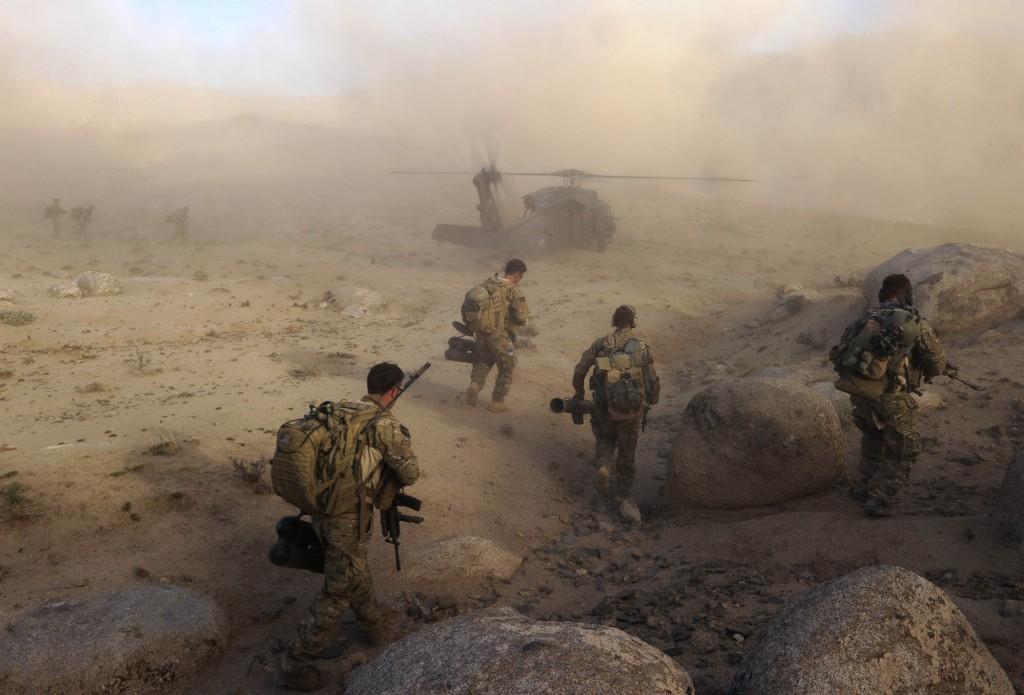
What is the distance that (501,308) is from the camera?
8.02 metres

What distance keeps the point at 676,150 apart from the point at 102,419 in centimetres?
3245

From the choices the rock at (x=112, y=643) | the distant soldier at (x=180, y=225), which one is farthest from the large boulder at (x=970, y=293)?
the distant soldier at (x=180, y=225)

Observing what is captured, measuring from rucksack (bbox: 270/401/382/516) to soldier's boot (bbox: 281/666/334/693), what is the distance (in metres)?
0.78

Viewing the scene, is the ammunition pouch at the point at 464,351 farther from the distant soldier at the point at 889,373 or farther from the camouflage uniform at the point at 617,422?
the distant soldier at the point at 889,373

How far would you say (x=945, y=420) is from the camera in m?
6.61

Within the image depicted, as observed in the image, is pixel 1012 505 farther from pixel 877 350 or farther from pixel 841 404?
pixel 841 404

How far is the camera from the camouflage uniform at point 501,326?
26.2ft

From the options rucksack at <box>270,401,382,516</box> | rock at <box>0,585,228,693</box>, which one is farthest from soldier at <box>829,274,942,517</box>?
rock at <box>0,585,228,693</box>

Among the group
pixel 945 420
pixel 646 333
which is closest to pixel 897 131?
pixel 646 333

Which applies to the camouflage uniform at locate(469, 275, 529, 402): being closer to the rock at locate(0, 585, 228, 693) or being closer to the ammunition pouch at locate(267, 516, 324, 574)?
the ammunition pouch at locate(267, 516, 324, 574)

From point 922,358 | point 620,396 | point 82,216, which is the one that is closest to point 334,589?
point 620,396

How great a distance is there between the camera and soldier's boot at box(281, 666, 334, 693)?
3379 mm

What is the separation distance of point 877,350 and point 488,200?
1580 centimetres

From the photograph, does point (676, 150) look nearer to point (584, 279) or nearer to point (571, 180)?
point (571, 180)
